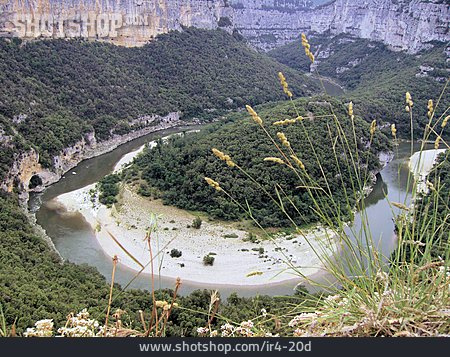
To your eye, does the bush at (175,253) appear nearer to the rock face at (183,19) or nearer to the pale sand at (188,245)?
the pale sand at (188,245)

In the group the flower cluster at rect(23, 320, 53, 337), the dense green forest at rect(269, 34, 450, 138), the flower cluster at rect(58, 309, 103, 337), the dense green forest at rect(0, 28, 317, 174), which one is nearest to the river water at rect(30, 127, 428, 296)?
the dense green forest at rect(0, 28, 317, 174)

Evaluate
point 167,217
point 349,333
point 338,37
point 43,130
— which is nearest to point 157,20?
→ point 43,130

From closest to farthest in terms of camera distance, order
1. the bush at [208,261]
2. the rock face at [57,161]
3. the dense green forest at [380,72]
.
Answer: the bush at [208,261] → the rock face at [57,161] → the dense green forest at [380,72]

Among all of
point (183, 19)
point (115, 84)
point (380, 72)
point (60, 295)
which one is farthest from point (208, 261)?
point (380, 72)

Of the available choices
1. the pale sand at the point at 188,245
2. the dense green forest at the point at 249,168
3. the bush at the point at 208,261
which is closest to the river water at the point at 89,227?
the pale sand at the point at 188,245

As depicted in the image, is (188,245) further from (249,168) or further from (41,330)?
(41,330)

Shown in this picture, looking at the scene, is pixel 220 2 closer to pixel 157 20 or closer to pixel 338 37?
pixel 157 20

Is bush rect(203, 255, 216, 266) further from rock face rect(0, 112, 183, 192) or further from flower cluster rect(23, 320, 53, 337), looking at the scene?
flower cluster rect(23, 320, 53, 337)
